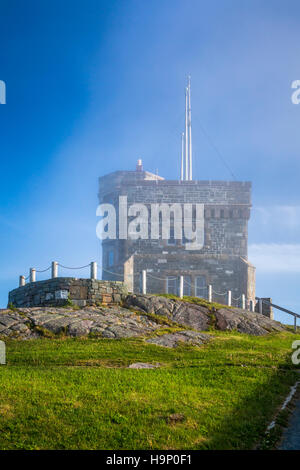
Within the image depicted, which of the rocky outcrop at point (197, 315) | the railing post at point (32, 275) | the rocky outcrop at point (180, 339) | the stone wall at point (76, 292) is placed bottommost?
the rocky outcrop at point (180, 339)

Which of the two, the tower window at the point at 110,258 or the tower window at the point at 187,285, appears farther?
the tower window at the point at 110,258

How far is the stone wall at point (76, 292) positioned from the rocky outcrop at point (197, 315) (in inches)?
29.8

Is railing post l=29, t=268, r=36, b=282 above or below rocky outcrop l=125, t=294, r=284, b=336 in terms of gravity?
above

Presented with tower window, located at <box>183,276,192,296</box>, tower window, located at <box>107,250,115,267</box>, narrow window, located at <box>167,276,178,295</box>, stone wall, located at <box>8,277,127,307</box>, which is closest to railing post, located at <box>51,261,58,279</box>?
stone wall, located at <box>8,277,127,307</box>

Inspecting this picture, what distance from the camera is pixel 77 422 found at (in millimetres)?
7227

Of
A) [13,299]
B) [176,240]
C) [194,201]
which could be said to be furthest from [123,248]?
[13,299]

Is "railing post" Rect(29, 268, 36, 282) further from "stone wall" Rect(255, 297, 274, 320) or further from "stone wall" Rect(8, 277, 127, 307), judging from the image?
A: "stone wall" Rect(255, 297, 274, 320)

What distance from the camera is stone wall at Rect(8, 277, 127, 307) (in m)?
19.5

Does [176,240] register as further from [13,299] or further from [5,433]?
[5,433]

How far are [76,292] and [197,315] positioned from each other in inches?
201

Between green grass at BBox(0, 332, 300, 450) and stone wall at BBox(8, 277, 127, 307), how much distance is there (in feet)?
19.0

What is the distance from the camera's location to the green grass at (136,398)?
22.1ft

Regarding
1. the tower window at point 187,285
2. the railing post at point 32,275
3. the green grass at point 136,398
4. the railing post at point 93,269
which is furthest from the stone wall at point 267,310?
the green grass at point 136,398

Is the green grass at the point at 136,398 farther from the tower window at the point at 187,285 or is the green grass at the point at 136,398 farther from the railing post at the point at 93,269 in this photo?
the tower window at the point at 187,285
